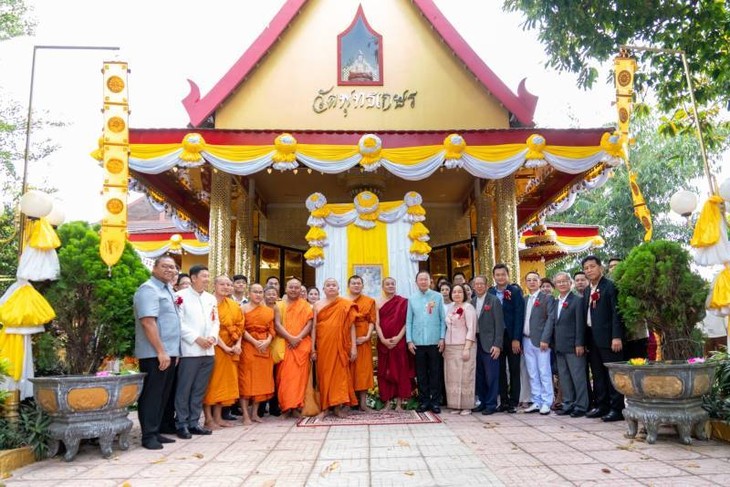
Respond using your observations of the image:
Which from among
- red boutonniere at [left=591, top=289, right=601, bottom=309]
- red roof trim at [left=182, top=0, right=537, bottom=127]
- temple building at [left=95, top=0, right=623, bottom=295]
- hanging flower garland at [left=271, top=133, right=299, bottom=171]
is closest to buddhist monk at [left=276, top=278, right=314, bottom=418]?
hanging flower garland at [left=271, top=133, right=299, bottom=171]

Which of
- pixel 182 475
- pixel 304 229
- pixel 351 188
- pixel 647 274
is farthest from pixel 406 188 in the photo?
pixel 182 475

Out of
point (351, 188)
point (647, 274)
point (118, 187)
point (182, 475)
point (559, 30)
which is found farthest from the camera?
point (351, 188)

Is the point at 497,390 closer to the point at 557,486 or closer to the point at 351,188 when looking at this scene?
the point at 557,486

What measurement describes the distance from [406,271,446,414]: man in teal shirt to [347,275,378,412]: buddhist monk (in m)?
0.44

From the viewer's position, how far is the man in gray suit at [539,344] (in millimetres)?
5805

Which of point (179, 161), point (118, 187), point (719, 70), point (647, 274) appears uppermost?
point (719, 70)

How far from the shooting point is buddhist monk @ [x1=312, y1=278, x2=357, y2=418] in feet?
18.8

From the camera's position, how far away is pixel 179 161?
727 centimetres

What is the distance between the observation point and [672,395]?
157 inches

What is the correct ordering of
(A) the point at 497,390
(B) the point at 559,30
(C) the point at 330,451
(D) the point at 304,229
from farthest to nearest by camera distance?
(D) the point at 304,229, (B) the point at 559,30, (A) the point at 497,390, (C) the point at 330,451

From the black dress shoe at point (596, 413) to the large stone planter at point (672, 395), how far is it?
1141mm

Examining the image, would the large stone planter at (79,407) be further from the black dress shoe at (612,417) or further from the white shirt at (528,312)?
the black dress shoe at (612,417)

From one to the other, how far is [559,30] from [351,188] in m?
4.35

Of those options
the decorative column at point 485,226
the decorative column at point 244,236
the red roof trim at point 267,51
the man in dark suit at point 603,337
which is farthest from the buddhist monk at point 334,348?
the red roof trim at point 267,51
